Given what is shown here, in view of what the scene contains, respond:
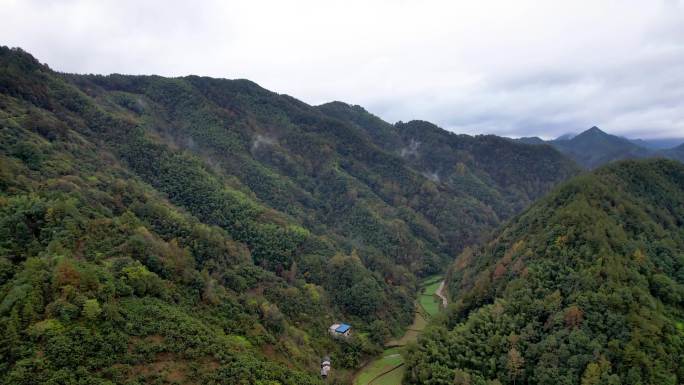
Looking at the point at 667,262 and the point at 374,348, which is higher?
the point at 667,262

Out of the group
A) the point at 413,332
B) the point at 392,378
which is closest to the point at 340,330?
the point at 392,378

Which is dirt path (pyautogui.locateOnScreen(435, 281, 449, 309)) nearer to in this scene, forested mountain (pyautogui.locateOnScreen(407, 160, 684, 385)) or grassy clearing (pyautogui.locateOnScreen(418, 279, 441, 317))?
grassy clearing (pyautogui.locateOnScreen(418, 279, 441, 317))

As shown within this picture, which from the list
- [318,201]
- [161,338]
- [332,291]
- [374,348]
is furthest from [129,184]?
[318,201]

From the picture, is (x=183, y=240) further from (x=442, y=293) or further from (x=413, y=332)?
(x=442, y=293)

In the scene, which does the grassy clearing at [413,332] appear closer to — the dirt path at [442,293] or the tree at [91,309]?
the dirt path at [442,293]

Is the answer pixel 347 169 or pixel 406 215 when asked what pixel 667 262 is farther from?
pixel 347 169

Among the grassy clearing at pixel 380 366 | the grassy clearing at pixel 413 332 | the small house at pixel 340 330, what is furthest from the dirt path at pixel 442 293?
the small house at pixel 340 330

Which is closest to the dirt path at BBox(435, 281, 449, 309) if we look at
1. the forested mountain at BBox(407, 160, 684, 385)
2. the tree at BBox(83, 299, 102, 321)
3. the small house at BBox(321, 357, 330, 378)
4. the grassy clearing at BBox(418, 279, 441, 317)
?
the grassy clearing at BBox(418, 279, 441, 317)
